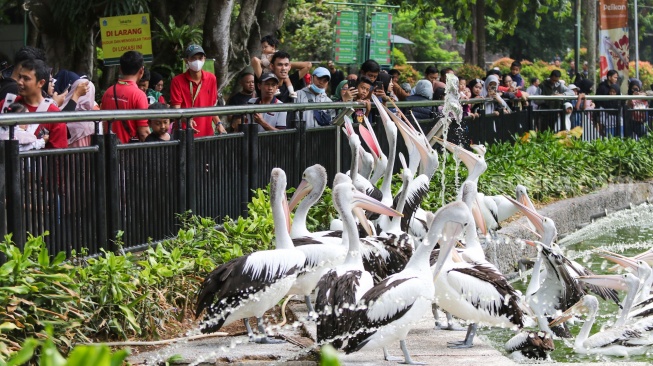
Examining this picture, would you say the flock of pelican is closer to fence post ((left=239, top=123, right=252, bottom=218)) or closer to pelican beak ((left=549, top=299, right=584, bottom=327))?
pelican beak ((left=549, top=299, right=584, bottom=327))

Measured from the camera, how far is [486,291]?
22.0 feet

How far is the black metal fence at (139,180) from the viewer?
248 inches

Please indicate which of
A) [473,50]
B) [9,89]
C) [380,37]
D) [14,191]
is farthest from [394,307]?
[473,50]

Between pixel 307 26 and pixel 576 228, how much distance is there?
81.1 feet

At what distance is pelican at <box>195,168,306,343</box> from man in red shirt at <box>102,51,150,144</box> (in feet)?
8.06

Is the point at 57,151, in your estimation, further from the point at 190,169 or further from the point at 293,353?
the point at 293,353

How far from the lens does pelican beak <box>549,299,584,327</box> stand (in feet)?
25.7

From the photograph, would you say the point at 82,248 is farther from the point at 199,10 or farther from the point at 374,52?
the point at 374,52

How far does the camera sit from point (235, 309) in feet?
19.8

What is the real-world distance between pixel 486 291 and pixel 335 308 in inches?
51.3

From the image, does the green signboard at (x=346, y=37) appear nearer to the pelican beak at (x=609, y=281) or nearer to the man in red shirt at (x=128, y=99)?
the man in red shirt at (x=128, y=99)

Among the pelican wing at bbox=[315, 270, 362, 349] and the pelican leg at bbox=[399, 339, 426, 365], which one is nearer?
the pelican wing at bbox=[315, 270, 362, 349]

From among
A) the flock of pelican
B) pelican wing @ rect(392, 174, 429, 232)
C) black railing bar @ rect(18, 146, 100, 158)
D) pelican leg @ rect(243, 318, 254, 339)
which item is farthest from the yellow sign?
pelican leg @ rect(243, 318, 254, 339)

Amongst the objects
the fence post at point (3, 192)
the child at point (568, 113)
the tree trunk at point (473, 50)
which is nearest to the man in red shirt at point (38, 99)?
the fence post at point (3, 192)
